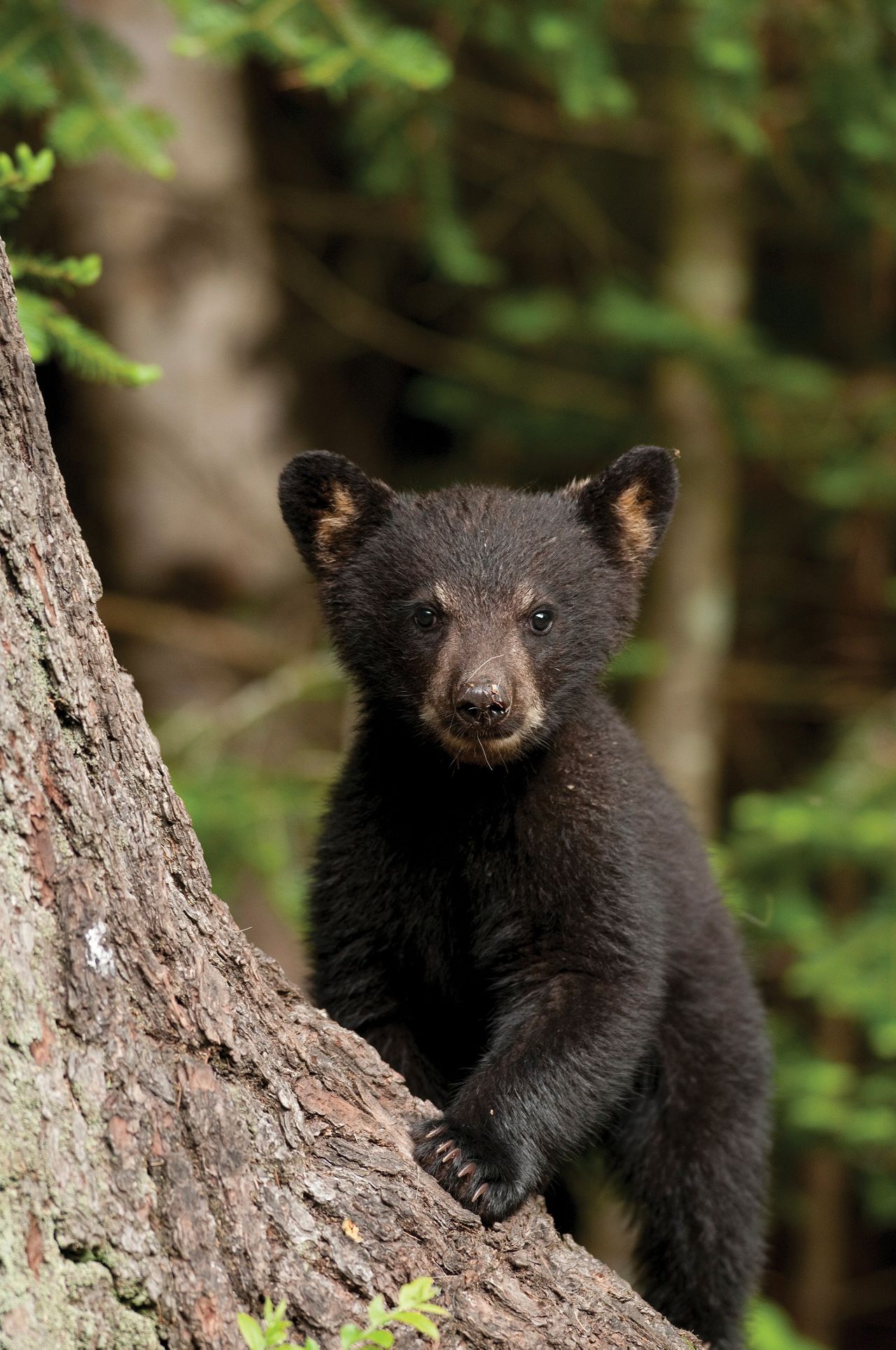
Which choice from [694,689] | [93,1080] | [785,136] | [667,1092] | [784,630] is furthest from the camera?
[784,630]

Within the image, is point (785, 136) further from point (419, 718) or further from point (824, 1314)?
point (824, 1314)

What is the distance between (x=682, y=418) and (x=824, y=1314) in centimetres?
602

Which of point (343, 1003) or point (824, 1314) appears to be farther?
point (824, 1314)

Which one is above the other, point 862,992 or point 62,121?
point 862,992

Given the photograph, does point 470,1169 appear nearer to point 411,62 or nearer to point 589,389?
point 411,62

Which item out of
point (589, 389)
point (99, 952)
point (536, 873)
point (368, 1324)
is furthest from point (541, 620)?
point (589, 389)

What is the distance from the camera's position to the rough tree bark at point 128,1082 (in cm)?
220

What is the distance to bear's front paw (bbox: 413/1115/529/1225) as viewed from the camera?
289cm

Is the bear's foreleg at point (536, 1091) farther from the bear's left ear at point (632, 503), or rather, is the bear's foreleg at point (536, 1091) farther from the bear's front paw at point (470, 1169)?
the bear's left ear at point (632, 503)

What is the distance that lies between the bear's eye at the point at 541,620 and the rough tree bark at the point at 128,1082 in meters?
1.39

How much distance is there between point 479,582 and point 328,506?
55cm

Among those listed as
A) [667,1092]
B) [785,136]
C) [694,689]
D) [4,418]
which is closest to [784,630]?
[694,689]

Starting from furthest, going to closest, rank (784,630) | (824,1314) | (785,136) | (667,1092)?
(784,630) → (824,1314) → (785,136) → (667,1092)

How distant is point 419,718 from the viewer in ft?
12.1
